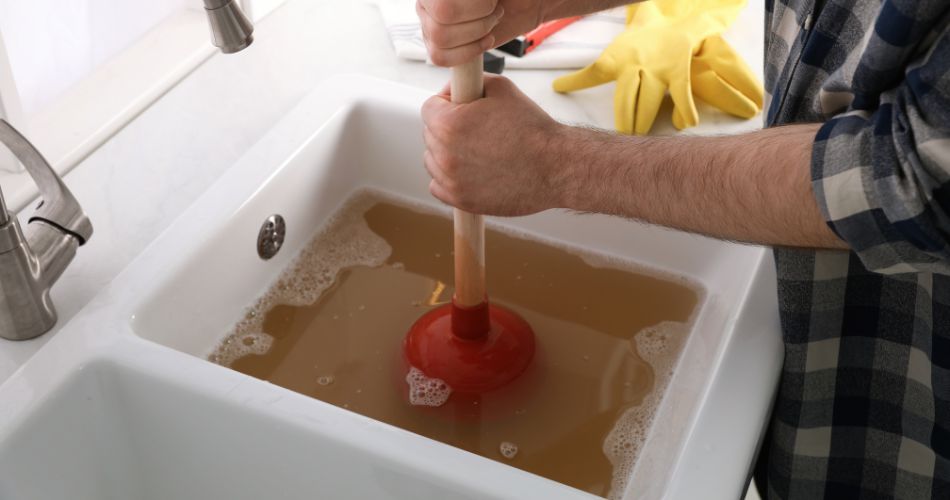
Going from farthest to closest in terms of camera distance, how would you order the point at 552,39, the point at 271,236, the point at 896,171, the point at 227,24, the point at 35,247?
1. the point at 552,39
2. the point at 271,236
3. the point at 35,247
4. the point at 227,24
5. the point at 896,171

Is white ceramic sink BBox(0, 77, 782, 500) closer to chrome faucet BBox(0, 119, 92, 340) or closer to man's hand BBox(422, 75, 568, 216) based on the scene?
chrome faucet BBox(0, 119, 92, 340)

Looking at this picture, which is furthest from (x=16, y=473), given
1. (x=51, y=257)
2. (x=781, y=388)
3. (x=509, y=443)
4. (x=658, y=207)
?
(x=781, y=388)

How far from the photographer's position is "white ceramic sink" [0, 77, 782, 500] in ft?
2.80

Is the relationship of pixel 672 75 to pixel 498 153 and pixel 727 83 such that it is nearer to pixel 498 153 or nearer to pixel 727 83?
pixel 727 83

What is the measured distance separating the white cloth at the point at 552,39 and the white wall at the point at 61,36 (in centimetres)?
30

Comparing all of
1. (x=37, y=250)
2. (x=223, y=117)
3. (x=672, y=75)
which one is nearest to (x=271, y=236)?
(x=223, y=117)

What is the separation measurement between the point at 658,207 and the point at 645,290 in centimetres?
34

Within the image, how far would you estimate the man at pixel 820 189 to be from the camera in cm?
71

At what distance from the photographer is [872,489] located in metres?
1.05

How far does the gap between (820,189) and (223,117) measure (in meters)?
0.73

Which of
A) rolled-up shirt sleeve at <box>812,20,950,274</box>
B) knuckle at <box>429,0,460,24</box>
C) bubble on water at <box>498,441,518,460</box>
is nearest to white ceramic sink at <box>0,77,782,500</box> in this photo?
bubble on water at <box>498,441,518,460</box>

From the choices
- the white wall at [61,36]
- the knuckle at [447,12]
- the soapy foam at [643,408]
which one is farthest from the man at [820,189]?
the white wall at [61,36]

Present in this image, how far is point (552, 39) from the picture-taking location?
1389 mm

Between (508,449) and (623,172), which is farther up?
(623,172)
